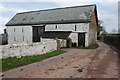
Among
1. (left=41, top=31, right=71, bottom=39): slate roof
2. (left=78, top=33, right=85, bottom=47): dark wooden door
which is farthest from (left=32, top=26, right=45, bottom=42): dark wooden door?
(left=78, top=33, right=85, bottom=47): dark wooden door

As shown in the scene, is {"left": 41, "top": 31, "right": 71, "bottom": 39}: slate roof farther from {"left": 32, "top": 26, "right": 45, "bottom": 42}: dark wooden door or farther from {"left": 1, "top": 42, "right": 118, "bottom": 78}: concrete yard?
{"left": 1, "top": 42, "right": 118, "bottom": 78}: concrete yard

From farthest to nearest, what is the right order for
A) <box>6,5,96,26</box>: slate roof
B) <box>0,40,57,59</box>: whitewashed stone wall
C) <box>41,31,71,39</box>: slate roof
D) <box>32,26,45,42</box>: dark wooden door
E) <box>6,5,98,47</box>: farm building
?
<box>32,26,45,42</box>: dark wooden door
<box>6,5,96,26</box>: slate roof
<box>41,31,71,39</box>: slate roof
<box>6,5,98,47</box>: farm building
<box>0,40,57,59</box>: whitewashed stone wall

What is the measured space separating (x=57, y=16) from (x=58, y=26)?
3.25 m

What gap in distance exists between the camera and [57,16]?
31.5m

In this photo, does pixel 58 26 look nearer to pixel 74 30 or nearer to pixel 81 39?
pixel 74 30

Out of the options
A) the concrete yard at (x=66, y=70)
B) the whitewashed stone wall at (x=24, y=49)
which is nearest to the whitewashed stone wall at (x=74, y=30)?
the whitewashed stone wall at (x=24, y=49)

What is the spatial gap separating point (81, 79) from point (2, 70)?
5.28 meters

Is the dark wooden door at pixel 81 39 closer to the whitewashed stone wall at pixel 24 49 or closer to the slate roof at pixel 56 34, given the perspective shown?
the slate roof at pixel 56 34

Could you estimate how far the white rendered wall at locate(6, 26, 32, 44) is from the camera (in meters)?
34.8

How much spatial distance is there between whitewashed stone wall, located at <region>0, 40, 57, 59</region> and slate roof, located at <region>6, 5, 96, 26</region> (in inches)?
458

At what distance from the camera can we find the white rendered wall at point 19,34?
3475cm

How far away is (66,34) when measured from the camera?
Answer: 89.9 feet

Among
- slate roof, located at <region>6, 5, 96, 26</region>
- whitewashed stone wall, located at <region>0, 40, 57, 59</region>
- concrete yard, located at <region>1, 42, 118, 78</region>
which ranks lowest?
concrete yard, located at <region>1, 42, 118, 78</region>

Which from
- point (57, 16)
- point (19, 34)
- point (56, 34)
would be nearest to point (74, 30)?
point (56, 34)
